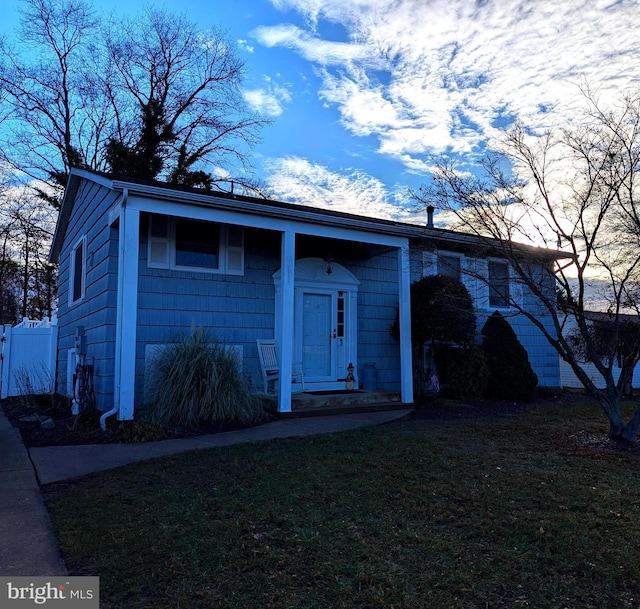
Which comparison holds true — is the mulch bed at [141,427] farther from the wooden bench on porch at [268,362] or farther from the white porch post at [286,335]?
the wooden bench on porch at [268,362]

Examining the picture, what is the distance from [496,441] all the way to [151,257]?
5.80 m

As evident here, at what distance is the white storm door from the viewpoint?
9797 mm

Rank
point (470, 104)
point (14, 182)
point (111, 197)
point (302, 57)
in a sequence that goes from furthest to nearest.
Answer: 1. point (14, 182)
2. point (302, 57)
3. point (470, 104)
4. point (111, 197)

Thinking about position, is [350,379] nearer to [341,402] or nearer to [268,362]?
[341,402]

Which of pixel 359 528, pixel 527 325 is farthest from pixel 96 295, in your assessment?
pixel 527 325

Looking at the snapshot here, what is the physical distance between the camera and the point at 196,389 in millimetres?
7289

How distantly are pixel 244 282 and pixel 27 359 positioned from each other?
6638 mm

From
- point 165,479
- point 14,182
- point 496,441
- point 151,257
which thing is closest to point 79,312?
point 151,257

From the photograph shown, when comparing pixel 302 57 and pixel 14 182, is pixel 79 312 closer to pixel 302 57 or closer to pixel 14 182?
pixel 302 57

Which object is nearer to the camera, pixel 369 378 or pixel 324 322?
pixel 324 322

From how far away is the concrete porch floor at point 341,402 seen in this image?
8.37 m

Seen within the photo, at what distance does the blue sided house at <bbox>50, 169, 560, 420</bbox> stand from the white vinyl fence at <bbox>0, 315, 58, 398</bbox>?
2.83 feet

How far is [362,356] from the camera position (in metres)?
10.4

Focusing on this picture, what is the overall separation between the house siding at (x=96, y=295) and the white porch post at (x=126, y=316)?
0.56m
